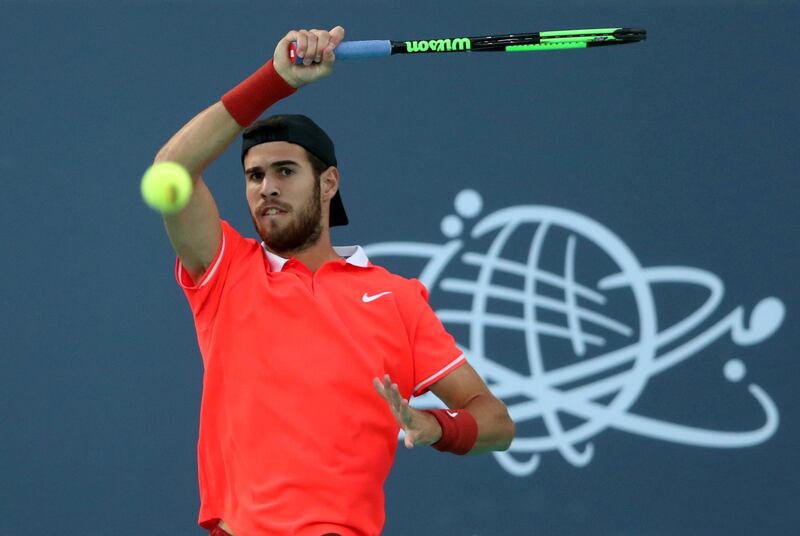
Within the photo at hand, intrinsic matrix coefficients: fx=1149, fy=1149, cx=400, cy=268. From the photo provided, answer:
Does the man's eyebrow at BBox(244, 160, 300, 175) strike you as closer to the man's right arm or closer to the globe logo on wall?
the man's right arm

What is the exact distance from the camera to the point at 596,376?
4418mm

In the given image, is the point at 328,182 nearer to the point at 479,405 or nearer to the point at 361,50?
the point at 361,50

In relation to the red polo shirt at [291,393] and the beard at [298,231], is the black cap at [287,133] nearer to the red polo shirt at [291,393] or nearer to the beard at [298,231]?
the beard at [298,231]

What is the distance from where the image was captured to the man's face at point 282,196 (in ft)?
9.77

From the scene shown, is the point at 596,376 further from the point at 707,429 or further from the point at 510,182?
the point at 510,182

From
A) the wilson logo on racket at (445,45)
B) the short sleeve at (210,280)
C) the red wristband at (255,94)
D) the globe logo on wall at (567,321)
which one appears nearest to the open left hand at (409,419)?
the short sleeve at (210,280)

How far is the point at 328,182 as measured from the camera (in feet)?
10.4

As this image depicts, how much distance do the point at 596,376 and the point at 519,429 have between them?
362 millimetres

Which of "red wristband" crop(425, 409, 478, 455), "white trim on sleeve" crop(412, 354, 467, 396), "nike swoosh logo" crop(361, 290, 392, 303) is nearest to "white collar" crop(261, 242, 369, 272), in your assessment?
"nike swoosh logo" crop(361, 290, 392, 303)

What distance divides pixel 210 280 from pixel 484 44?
0.90 meters

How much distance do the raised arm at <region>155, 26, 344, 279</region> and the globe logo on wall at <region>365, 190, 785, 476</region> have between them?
5.66 feet

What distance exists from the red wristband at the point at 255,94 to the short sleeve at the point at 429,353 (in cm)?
71

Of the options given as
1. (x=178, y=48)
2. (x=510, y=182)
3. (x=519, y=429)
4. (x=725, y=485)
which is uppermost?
(x=178, y=48)

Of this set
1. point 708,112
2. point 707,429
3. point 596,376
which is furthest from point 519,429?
point 708,112
